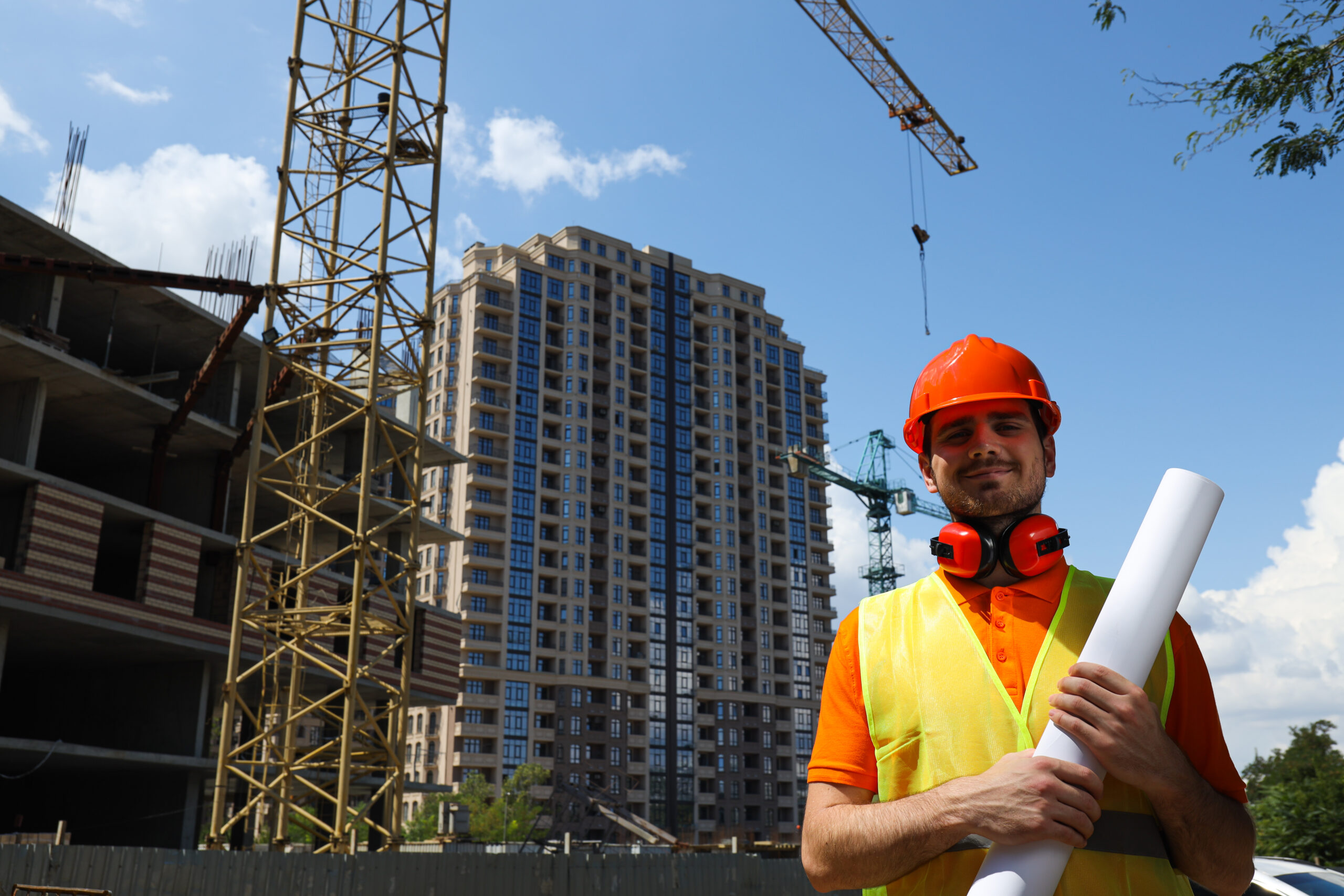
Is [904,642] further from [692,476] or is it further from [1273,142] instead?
[692,476]

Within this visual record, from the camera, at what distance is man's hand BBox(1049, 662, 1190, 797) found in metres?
1.76

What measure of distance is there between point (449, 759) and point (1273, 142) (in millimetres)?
79128

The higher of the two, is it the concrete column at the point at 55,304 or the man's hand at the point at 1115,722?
the concrete column at the point at 55,304

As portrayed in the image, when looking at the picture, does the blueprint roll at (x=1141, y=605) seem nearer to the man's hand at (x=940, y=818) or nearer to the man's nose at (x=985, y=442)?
the man's hand at (x=940, y=818)

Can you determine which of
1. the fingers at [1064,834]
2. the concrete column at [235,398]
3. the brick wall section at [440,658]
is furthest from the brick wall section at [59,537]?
the fingers at [1064,834]

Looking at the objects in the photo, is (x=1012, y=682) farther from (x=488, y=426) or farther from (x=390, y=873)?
(x=488, y=426)

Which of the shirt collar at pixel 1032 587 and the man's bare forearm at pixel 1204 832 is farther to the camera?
the shirt collar at pixel 1032 587

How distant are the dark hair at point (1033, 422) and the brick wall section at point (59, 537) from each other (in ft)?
93.1

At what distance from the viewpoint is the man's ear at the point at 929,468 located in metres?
2.32

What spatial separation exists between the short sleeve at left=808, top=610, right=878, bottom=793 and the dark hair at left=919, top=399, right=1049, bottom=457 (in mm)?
456

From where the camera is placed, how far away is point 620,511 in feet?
307

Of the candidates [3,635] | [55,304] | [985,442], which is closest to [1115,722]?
[985,442]

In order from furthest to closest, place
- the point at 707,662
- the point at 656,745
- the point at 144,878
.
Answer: the point at 707,662 → the point at 656,745 → the point at 144,878

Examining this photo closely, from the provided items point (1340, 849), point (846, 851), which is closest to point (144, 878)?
point (846, 851)
